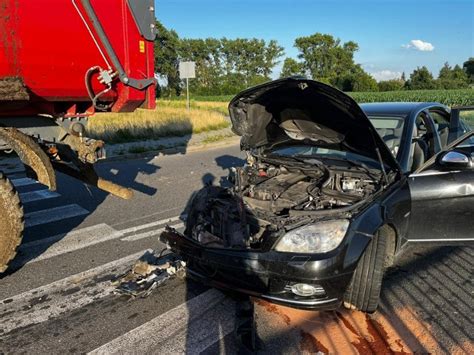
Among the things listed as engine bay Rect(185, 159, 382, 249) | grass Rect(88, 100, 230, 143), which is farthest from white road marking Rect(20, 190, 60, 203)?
grass Rect(88, 100, 230, 143)

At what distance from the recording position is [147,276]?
3.93 m

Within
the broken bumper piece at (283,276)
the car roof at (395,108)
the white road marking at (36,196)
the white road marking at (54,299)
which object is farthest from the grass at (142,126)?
the broken bumper piece at (283,276)

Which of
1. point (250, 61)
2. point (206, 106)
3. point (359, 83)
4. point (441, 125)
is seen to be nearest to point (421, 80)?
point (359, 83)

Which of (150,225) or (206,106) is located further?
(206,106)

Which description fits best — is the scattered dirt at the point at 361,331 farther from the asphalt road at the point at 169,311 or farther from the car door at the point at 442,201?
the car door at the point at 442,201

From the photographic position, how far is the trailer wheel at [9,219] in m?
3.74

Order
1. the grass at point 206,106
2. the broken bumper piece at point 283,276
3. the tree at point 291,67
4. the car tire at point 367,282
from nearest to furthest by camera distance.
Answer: the broken bumper piece at point 283,276, the car tire at point 367,282, the grass at point 206,106, the tree at point 291,67

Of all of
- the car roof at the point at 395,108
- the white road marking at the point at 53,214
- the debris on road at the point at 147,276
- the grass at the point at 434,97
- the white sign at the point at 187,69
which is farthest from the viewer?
the grass at the point at 434,97

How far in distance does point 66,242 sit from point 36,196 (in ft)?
7.55

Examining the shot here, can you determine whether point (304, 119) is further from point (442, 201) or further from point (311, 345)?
point (311, 345)

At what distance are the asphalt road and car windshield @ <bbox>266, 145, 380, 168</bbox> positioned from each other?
1.14m

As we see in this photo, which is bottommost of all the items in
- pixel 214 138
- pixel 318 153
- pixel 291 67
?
pixel 214 138

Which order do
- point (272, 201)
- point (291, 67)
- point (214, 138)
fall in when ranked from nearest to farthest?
1. point (272, 201)
2. point (214, 138)
3. point (291, 67)

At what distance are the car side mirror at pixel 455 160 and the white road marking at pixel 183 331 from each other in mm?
2205
